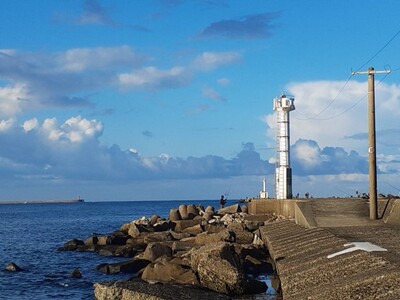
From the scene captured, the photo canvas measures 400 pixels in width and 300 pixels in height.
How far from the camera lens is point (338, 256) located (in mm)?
12055

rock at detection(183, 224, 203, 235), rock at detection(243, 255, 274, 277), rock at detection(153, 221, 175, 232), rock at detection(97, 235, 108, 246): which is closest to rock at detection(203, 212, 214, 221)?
rock at detection(153, 221, 175, 232)

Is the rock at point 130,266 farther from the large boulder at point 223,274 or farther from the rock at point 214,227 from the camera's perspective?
the rock at point 214,227

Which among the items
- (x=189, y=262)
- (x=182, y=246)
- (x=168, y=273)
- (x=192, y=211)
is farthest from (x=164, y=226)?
(x=168, y=273)

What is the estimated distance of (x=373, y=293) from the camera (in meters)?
8.91

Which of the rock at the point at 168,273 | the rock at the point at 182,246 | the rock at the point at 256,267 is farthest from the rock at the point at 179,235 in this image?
the rock at the point at 168,273

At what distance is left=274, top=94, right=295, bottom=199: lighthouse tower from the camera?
33.5 m

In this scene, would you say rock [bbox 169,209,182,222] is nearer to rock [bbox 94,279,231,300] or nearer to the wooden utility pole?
the wooden utility pole

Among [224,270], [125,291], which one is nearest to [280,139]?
[224,270]

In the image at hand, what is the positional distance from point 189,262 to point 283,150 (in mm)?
17873

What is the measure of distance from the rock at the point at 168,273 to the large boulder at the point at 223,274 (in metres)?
0.95

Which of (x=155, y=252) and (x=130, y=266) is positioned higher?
(x=155, y=252)

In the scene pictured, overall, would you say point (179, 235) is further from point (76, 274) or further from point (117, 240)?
point (76, 274)

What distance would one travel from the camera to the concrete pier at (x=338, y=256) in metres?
9.31

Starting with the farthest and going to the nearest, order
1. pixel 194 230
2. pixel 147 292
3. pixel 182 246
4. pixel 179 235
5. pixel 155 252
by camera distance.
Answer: pixel 194 230
pixel 179 235
pixel 182 246
pixel 155 252
pixel 147 292
